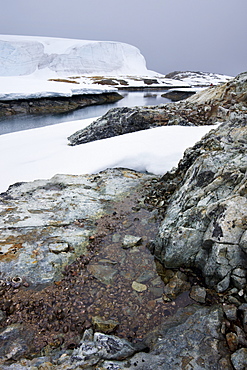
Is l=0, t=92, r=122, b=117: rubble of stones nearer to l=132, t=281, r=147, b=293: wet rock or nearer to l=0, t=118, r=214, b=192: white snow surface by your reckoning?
l=0, t=118, r=214, b=192: white snow surface

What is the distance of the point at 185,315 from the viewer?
9.78 feet

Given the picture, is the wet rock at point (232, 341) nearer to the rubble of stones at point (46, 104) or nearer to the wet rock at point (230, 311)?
the wet rock at point (230, 311)

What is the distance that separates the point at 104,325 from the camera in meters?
2.86

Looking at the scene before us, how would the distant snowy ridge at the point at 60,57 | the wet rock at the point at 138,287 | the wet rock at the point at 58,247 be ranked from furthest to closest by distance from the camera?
the distant snowy ridge at the point at 60,57 → the wet rock at the point at 58,247 → the wet rock at the point at 138,287

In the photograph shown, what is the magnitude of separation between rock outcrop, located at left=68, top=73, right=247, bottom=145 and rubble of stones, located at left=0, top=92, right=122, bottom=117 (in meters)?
18.1

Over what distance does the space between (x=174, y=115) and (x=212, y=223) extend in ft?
35.2

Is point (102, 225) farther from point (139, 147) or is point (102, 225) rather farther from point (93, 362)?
point (139, 147)

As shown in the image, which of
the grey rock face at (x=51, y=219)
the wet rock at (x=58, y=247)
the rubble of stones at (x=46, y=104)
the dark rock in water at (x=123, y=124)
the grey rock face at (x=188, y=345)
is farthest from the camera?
the rubble of stones at (x=46, y=104)

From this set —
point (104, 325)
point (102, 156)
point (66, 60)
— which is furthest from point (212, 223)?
point (66, 60)

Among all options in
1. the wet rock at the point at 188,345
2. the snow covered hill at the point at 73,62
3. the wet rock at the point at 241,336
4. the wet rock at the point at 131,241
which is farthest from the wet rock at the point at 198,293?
the snow covered hill at the point at 73,62

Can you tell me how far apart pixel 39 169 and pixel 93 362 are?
23.6 feet

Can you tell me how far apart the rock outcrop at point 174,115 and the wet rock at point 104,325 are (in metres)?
10.5

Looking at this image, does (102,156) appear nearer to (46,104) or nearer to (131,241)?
(131,241)

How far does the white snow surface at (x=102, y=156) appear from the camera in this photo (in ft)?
26.8
